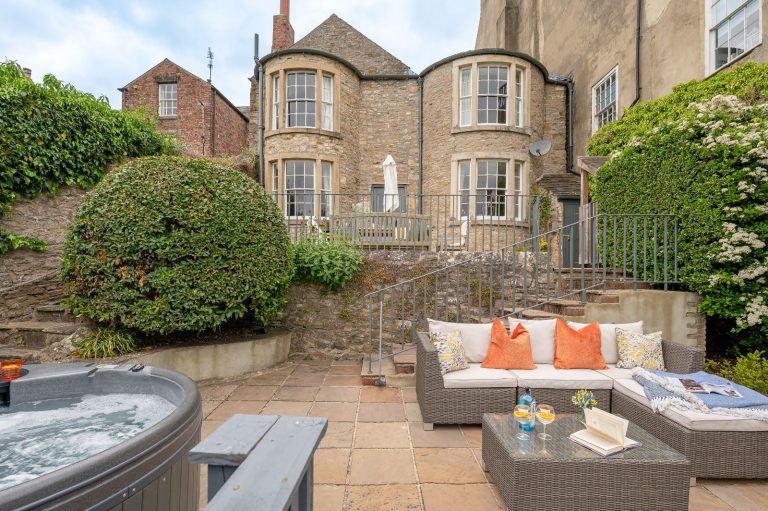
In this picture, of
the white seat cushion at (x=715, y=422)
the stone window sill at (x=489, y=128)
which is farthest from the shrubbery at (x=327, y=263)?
the stone window sill at (x=489, y=128)

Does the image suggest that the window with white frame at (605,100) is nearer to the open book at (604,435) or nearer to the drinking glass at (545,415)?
the open book at (604,435)

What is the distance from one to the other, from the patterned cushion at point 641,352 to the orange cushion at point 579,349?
0.22 metres

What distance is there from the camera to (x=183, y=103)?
16.6 meters

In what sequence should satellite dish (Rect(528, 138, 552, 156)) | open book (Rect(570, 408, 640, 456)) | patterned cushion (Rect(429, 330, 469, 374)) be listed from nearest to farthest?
1. open book (Rect(570, 408, 640, 456))
2. patterned cushion (Rect(429, 330, 469, 374))
3. satellite dish (Rect(528, 138, 552, 156))

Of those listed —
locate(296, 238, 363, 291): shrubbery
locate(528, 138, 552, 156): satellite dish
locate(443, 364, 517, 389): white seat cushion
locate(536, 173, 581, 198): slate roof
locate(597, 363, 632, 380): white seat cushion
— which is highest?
locate(528, 138, 552, 156): satellite dish

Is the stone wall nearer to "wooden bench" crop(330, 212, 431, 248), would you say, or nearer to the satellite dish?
"wooden bench" crop(330, 212, 431, 248)

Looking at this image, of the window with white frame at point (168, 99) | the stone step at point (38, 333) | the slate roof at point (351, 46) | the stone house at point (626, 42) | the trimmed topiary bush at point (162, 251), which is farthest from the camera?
the window with white frame at point (168, 99)

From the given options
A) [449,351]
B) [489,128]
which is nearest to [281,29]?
[489,128]

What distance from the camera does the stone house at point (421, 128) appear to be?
11.6 metres

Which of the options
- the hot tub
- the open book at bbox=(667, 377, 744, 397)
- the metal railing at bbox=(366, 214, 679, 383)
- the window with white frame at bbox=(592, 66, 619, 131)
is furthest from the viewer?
the window with white frame at bbox=(592, 66, 619, 131)

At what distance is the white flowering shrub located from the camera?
14.6ft

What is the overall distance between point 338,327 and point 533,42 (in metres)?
13.4

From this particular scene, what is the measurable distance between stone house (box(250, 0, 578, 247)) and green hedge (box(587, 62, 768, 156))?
2.48 meters

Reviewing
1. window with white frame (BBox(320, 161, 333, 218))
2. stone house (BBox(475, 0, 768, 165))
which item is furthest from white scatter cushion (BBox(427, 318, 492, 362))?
window with white frame (BBox(320, 161, 333, 218))
